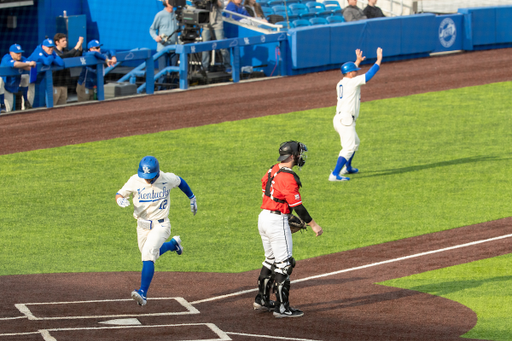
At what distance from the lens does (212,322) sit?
7477 millimetres

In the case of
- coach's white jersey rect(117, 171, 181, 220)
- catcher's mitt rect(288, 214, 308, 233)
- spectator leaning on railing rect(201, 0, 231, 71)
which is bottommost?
catcher's mitt rect(288, 214, 308, 233)

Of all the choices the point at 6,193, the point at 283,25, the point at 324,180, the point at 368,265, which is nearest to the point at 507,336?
the point at 368,265

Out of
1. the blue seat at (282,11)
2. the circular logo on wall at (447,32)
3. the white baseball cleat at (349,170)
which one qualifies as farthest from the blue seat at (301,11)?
the white baseball cleat at (349,170)

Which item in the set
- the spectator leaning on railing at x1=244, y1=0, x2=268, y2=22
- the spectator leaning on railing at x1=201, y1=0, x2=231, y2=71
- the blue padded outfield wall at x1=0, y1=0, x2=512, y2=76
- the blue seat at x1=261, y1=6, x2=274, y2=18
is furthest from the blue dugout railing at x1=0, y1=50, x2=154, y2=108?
the blue seat at x1=261, y1=6, x2=274, y2=18

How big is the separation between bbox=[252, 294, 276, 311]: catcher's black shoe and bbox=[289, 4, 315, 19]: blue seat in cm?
1990

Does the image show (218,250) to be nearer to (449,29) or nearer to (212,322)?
(212,322)

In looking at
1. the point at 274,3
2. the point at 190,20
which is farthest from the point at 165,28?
the point at 274,3

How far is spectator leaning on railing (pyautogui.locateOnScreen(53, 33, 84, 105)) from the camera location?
62.3 ft

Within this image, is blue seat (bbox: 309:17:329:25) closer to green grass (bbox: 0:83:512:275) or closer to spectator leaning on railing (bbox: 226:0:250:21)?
spectator leaning on railing (bbox: 226:0:250:21)

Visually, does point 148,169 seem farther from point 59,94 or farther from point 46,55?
point 59,94

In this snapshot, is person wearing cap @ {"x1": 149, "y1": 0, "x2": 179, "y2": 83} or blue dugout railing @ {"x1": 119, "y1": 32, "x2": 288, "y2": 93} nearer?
blue dugout railing @ {"x1": 119, "y1": 32, "x2": 288, "y2": 93}

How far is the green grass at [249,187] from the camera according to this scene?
10.3 meters

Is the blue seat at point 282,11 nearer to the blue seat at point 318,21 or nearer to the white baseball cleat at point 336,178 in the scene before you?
the blue seat at point 318,21

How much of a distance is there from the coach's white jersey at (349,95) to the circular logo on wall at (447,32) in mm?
13542
